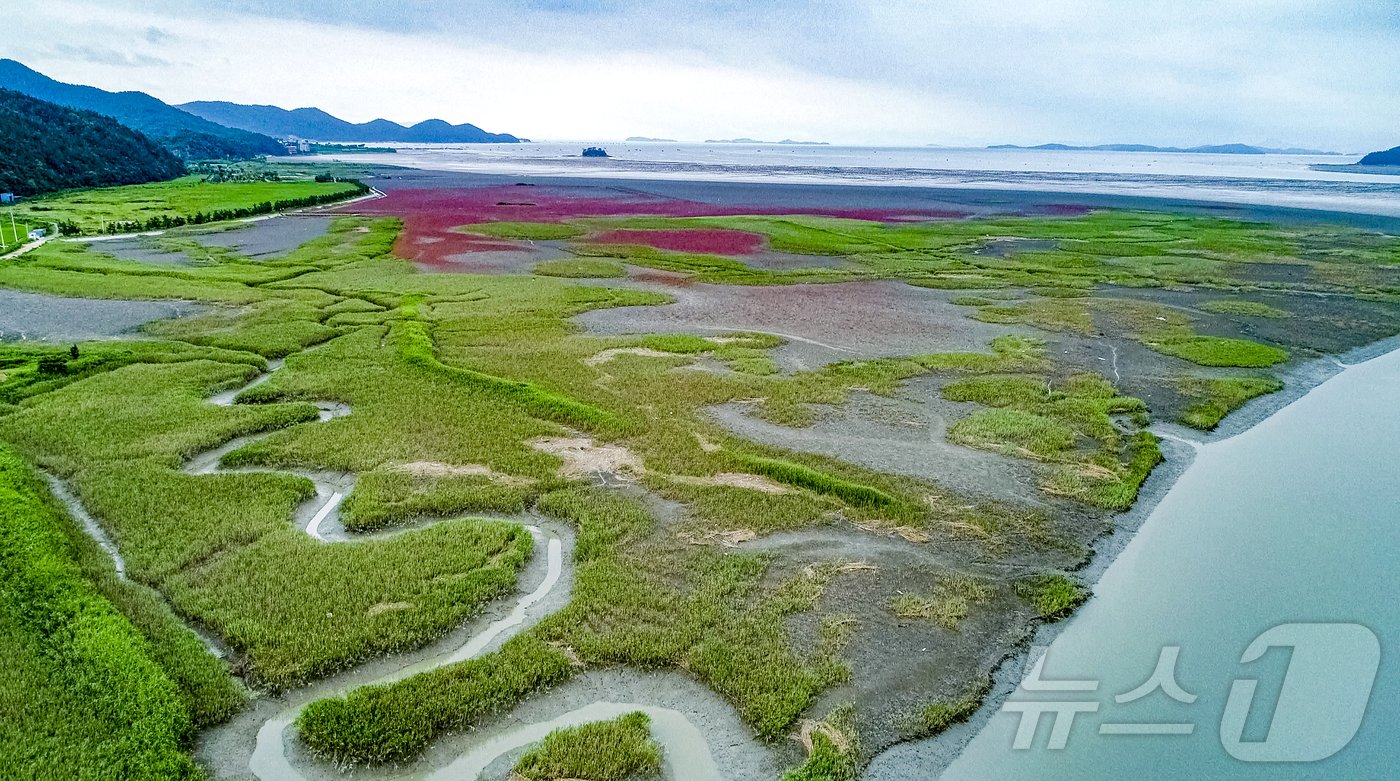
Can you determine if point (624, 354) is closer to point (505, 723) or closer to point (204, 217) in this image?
point (505, 723)

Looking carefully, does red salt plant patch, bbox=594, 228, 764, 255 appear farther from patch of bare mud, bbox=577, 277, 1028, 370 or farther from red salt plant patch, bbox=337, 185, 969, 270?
patch of bare mud, bbox=577, 277, 1028, 370

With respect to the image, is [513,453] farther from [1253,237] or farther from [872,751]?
[1253,237]

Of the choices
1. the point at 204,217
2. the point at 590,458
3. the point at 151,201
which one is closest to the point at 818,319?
the point at 590,458

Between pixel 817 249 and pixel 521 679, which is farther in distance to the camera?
pixel 817 249

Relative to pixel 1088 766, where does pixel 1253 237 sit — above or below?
above

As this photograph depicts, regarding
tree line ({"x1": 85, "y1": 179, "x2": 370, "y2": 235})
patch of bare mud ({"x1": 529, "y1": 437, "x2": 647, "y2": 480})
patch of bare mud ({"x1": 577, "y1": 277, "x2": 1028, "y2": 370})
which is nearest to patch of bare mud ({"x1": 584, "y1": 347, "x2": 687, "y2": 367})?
patch of bare mud ({"x1": 577, "y1": 277, "x2": 1028, "y2": 370})

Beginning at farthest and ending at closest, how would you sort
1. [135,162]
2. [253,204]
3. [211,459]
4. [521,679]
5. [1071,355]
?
[135,162] < [253,204] < [1071,355] < [211,459] < [521,679]

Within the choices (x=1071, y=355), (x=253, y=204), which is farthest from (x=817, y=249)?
(x=253, y=204)
